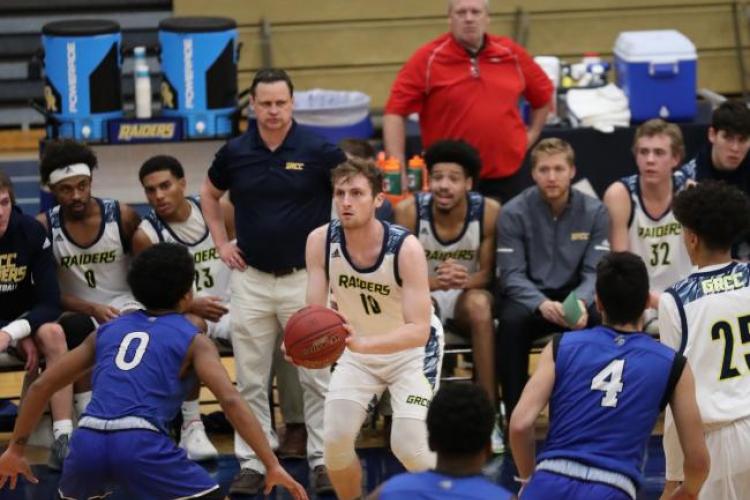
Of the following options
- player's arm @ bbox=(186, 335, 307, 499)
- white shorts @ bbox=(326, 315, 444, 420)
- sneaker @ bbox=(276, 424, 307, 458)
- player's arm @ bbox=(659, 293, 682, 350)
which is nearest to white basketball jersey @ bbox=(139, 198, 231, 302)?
sneaker @ bbox=(276, 424, 307, 458)

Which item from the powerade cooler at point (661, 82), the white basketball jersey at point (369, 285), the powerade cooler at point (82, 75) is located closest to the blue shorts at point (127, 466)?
the white basketball jersey at point (369, 285)

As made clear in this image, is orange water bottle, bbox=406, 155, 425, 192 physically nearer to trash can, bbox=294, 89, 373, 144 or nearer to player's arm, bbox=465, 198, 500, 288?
trash can, bbox=294, 89, 373, 144

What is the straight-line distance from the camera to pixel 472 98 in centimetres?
917

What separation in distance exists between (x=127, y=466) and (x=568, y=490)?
1.60 meters

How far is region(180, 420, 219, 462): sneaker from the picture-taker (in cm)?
779

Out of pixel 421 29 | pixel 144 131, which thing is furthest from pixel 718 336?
pixel 421 29

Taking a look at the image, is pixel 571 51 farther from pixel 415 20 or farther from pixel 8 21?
pixel 8 21

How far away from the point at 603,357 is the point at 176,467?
1.60 m

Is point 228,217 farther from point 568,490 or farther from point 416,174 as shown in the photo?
point 568,490

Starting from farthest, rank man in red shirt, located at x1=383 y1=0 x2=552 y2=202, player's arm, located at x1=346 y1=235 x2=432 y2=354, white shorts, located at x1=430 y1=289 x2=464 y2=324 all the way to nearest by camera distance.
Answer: man in red shirt, located at x1=383 y1=0 x2=552 y2=202, white shorts, located at x1=430 y1=289 x2=464 y2=324, player's arm, located at x1=346 y1=235 x2=432 y2=354

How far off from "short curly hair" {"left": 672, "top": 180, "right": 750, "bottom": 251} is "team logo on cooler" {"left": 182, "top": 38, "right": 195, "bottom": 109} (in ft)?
16.8

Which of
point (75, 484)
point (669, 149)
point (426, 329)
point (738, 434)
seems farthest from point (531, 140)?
point (75, 484)

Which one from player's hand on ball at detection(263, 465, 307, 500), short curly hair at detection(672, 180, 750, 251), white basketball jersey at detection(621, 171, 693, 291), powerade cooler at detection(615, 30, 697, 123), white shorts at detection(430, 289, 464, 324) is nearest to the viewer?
player's hand on ball at detection(263, 465, 307, 500)

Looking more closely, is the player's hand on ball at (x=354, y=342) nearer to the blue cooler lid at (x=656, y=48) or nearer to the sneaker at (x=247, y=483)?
the sneaker at (x=247, y=483)
